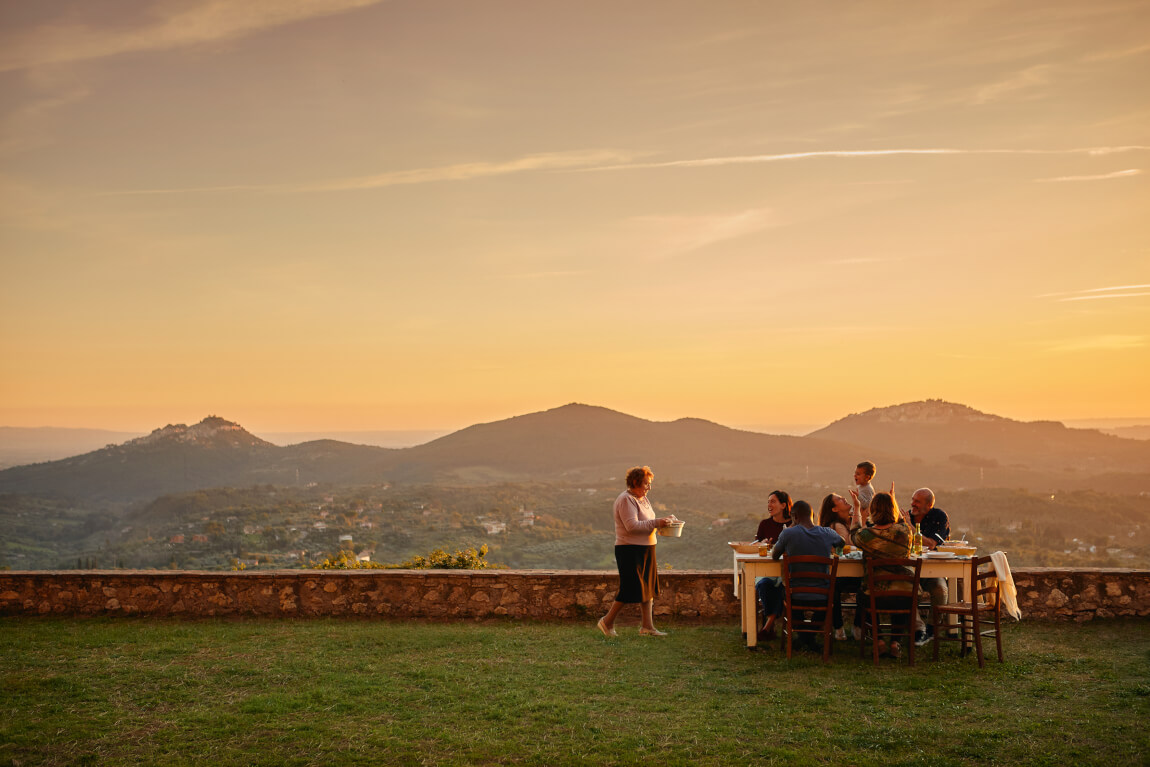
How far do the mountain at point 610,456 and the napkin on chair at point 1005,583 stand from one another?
36.0m

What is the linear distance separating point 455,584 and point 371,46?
10148 mm

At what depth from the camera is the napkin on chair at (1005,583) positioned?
22.4 feet

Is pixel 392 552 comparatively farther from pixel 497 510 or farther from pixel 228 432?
pixel 228 432

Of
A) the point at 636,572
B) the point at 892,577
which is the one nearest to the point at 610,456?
the point at 636,572

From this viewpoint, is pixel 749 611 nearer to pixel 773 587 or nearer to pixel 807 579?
pixel 773 587

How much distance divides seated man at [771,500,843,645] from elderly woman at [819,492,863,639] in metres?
0.39

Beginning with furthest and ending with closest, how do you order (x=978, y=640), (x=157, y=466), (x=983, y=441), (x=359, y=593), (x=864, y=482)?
(x=157, y=466), (x=983, y=441), (x=359, y=593), (x=864, y=482), (x=978, y=640)

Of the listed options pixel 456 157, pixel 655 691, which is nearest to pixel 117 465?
pixel 456 157

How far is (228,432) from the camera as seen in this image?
7388 cm

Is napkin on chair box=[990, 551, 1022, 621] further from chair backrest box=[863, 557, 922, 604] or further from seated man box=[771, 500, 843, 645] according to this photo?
seated man box=[771, 500, 843, 645]

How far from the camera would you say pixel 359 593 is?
365 inches

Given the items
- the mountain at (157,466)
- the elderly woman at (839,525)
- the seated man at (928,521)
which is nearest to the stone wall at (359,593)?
the elderly woman at (839,525)

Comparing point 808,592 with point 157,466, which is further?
point 157,466

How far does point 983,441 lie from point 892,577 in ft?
184
